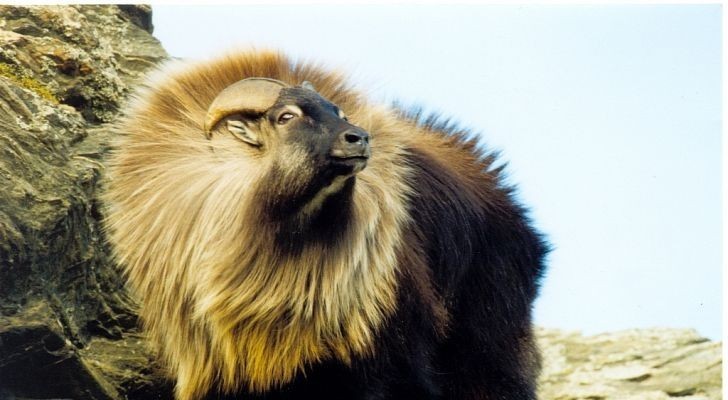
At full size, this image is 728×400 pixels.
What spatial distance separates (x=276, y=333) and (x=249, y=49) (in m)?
1.67

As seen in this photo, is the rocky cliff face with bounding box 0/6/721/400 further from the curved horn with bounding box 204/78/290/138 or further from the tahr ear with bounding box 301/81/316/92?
the tahr ear with bounding box 301/81/316/92

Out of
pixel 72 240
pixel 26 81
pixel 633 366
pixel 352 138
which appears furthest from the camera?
pixel 633 366

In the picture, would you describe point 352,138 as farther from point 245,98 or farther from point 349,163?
point 245,98

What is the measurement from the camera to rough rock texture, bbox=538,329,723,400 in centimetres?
734

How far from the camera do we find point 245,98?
4941 millimetres

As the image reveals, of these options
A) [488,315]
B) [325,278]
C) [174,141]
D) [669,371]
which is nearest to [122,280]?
[174,141]

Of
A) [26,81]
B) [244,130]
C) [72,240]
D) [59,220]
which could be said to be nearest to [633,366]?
[244,130]

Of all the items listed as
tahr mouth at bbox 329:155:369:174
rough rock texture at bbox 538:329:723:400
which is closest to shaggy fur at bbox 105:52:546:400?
tahr mouth at bbox 329:155:369:174

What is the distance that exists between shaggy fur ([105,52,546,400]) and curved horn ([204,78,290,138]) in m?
0.16

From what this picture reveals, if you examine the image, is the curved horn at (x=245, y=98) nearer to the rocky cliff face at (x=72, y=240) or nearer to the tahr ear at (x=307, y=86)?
the tahr ear at (x=307, y=86)

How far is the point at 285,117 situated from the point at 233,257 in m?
0.75

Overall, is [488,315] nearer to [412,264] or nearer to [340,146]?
[412,264]

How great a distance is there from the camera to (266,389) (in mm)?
4941

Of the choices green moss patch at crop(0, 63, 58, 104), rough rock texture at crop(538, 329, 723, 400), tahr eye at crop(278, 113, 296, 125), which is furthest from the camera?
rough rock texture at crop(538, 329, 723, 400)
